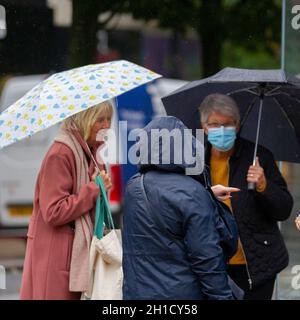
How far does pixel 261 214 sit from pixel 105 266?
3.02ft

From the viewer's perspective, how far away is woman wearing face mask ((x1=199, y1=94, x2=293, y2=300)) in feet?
16.2

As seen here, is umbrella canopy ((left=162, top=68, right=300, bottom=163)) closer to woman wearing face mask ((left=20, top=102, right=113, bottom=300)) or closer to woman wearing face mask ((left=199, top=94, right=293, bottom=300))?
woman wearing face mask ((left=199, top=94, right=293, bottom=300))

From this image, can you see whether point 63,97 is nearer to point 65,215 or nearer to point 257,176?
point 65,215

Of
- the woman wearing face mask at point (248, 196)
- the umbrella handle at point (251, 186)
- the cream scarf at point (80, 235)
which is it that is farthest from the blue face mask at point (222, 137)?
the cream scarf at point (80, 235)

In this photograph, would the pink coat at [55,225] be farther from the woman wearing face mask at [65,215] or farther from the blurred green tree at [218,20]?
the blurred green tree at [218,20]

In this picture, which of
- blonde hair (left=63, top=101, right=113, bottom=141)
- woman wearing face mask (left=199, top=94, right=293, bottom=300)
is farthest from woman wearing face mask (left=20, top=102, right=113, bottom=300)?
woman wearing face mask (left=199, top=94, right=293, bottom=300)

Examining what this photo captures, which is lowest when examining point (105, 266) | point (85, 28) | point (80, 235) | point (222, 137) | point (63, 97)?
point (105, 266)

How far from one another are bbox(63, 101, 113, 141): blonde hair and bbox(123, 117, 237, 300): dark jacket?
0.67 meters

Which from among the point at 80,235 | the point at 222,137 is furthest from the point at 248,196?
the point at 80,235

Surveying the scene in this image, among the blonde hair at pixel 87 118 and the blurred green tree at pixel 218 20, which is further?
the blurred green tree at pixel 218 20

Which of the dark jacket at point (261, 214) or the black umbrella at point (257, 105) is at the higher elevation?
the black umbrella at point (257, 105)

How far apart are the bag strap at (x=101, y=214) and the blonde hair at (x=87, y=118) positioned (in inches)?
9.9

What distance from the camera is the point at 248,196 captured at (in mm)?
4992

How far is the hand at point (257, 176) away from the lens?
16.1ft
